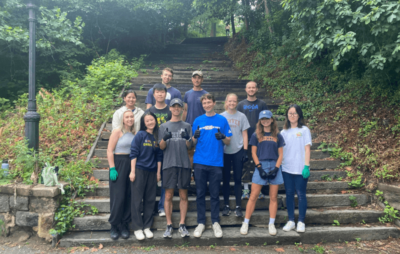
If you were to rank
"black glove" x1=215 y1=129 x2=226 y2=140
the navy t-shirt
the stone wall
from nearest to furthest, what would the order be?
"black glove" x1=215 y1=129 x2=226 y2=140 < the stone wall < the navy t-shirt

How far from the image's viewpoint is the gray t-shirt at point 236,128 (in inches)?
163

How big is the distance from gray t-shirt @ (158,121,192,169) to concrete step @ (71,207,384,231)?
3.26 ft

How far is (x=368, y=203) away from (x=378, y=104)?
2.65 m

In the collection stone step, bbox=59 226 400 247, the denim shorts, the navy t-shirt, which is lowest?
stone step, bbox=59 226 400 247

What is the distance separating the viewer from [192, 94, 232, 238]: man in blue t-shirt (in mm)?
3885

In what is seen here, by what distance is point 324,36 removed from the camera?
526 cm

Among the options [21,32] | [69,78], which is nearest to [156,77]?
[69,78]

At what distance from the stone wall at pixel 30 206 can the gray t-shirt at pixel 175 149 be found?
181cm

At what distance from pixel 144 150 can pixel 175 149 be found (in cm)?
44

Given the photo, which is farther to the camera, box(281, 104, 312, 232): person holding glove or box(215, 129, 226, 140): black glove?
box(281, 104, 312, 232): person holding glove

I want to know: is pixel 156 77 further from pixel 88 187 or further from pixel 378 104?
pixel 378 104

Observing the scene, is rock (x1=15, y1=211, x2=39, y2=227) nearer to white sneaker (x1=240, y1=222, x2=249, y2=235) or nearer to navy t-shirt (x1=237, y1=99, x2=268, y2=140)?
white sneaker (x1=240, y1=222, x2=249, y2=235)

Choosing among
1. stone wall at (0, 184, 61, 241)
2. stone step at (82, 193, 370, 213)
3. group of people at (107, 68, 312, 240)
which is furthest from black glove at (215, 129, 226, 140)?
stone wall at (0, 184, 61, 241)

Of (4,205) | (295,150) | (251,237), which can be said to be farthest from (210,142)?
(4,205)
